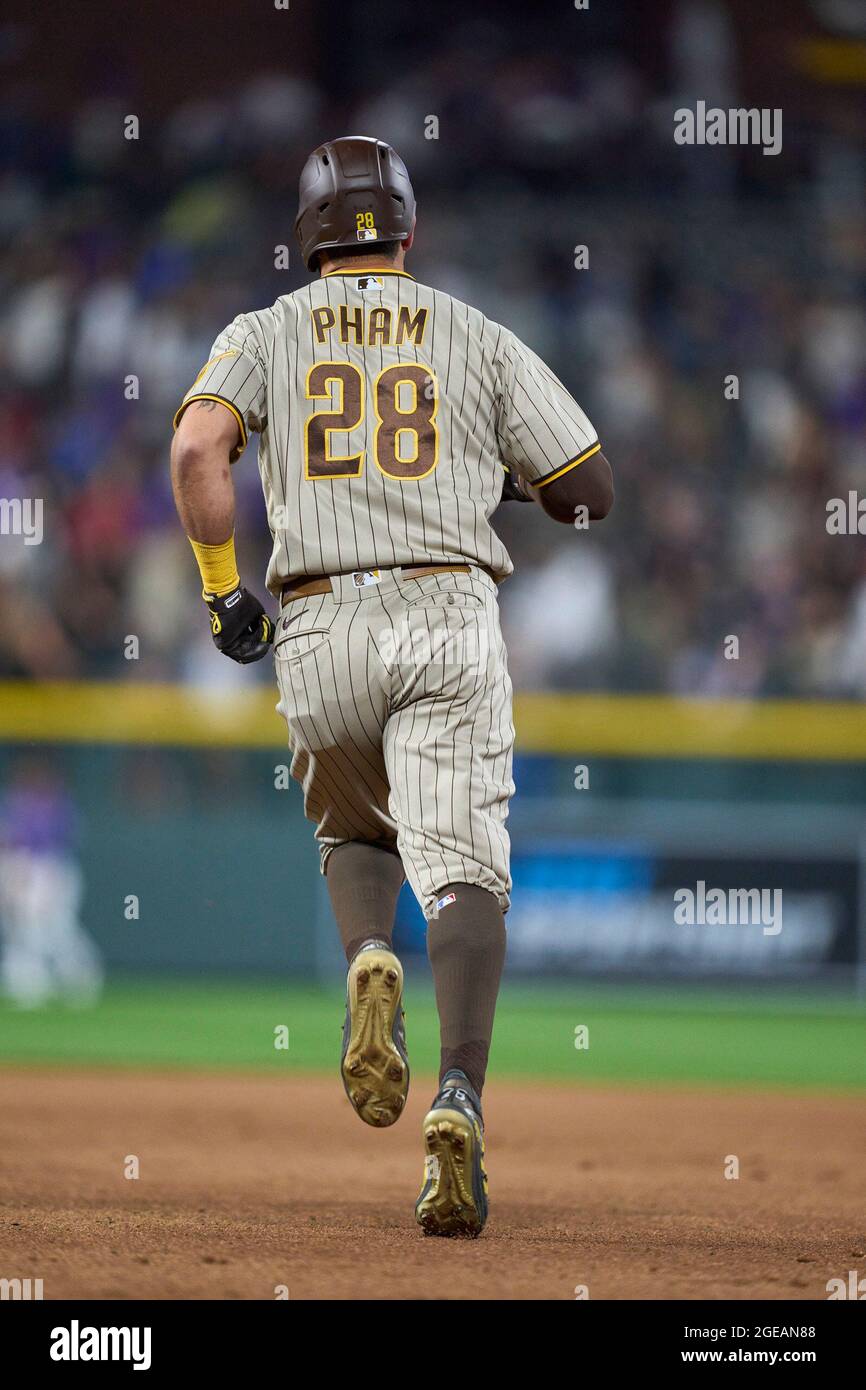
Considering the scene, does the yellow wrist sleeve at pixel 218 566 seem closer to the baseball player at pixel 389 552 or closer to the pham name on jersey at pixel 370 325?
the baseball player at pixel 389 552

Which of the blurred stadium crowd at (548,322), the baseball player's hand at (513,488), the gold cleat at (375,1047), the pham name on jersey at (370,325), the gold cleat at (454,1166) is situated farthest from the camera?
the blurred stadium crowd at (548,322)

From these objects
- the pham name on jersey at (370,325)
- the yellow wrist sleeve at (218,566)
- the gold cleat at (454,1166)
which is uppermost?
the pham name on jersey at (370,325)

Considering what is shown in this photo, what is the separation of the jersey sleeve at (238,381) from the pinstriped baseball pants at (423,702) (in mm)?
372

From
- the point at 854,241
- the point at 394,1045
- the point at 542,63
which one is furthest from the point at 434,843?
the point at 542,63

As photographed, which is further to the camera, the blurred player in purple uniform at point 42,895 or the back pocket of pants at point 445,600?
the blurred player in purple uniform at point 42,895

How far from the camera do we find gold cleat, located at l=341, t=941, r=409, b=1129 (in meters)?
3.38

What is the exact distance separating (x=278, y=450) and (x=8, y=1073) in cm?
447

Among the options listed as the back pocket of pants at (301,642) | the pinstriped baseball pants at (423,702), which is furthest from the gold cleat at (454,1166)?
the back pocket of pants at (301,642)

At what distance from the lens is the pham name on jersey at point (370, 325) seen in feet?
11.8

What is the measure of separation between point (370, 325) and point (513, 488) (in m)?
0.45

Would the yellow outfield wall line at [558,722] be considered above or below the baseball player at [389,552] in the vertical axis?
above

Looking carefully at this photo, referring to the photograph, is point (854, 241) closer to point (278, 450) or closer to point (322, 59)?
point (322, 59)

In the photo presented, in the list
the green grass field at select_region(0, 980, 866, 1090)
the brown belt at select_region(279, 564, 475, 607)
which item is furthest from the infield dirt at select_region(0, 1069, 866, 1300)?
the brown belt at select_region(279, 564, 475, 607)

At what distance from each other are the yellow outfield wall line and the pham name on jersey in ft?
19.9
